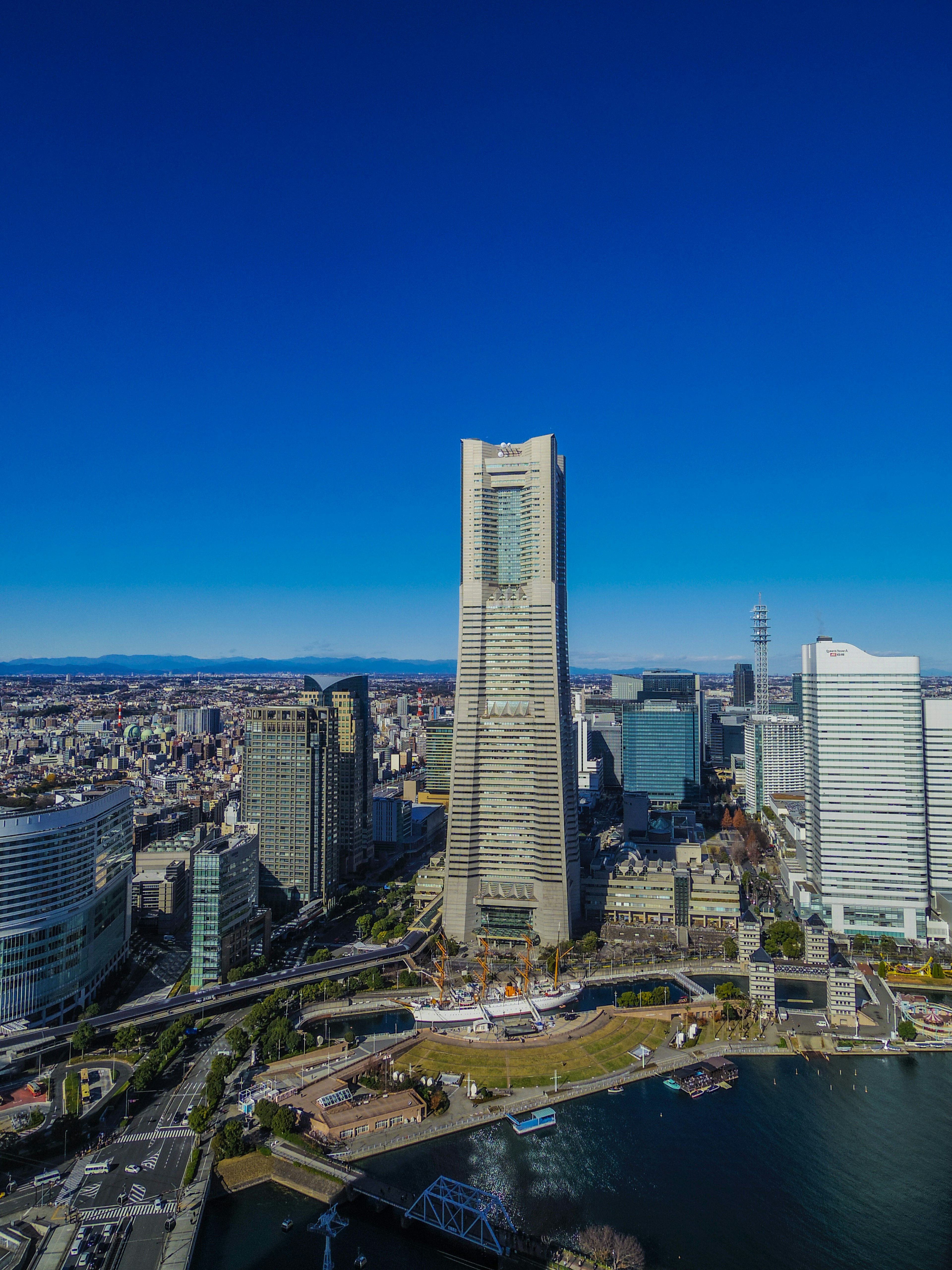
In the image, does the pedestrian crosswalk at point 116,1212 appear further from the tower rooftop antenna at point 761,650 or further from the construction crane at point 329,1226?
the tower rooftop antenna at point 761,650

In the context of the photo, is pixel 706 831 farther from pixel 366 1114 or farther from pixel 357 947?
pixel 366 1114

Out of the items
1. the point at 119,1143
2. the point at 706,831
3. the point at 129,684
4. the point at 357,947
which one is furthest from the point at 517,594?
the point at 129,684

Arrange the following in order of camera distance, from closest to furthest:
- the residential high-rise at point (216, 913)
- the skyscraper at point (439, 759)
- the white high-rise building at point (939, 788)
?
1. the residential high-rise at point (216, 913)
2. the white high-rise building at point (939, 788)
3. the skyscraper at point (439, 759)

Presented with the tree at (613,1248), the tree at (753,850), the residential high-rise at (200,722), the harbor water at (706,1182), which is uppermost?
the residential high-rise at (200,722)

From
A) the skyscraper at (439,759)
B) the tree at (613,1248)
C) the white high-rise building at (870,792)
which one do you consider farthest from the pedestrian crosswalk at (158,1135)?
the skyscraper at (439,759)

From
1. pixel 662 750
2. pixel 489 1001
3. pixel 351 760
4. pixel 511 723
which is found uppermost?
pixel 511 723

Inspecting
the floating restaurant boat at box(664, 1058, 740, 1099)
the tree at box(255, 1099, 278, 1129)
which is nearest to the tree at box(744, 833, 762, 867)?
the floating restaurant boat at box(664, 1058, 740, 1099)

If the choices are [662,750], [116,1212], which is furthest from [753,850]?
[116,1212]

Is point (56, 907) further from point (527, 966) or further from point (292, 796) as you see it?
point (527, 966)
